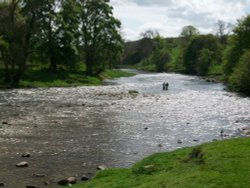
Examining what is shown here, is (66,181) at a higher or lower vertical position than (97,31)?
lower

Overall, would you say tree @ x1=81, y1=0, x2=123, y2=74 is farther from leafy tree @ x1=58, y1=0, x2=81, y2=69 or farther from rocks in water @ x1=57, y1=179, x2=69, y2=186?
rocks in water @ x1=57, y1=179, x2=69, y2=186

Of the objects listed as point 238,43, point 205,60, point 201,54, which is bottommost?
point 205,60

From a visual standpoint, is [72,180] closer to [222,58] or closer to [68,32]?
[68,32]

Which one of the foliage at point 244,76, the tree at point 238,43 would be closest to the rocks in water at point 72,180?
the foliage at point 244,76

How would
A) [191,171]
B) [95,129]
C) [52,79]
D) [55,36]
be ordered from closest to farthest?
[191,171], [95,129], [52,79], [55,36]

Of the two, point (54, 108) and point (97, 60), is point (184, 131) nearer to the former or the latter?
point (54, 108)

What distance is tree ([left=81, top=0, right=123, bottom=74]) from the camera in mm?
108375

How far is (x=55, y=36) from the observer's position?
91.9m

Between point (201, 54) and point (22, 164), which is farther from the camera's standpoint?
point (201, 54)

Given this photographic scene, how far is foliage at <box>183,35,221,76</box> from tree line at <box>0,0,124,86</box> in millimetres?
43886

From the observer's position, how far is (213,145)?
66.1 feet

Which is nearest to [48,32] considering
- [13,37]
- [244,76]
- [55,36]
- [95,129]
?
[55,36]

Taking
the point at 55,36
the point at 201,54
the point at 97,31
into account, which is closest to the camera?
the point at 55,36

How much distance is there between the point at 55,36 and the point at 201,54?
2817 inches
